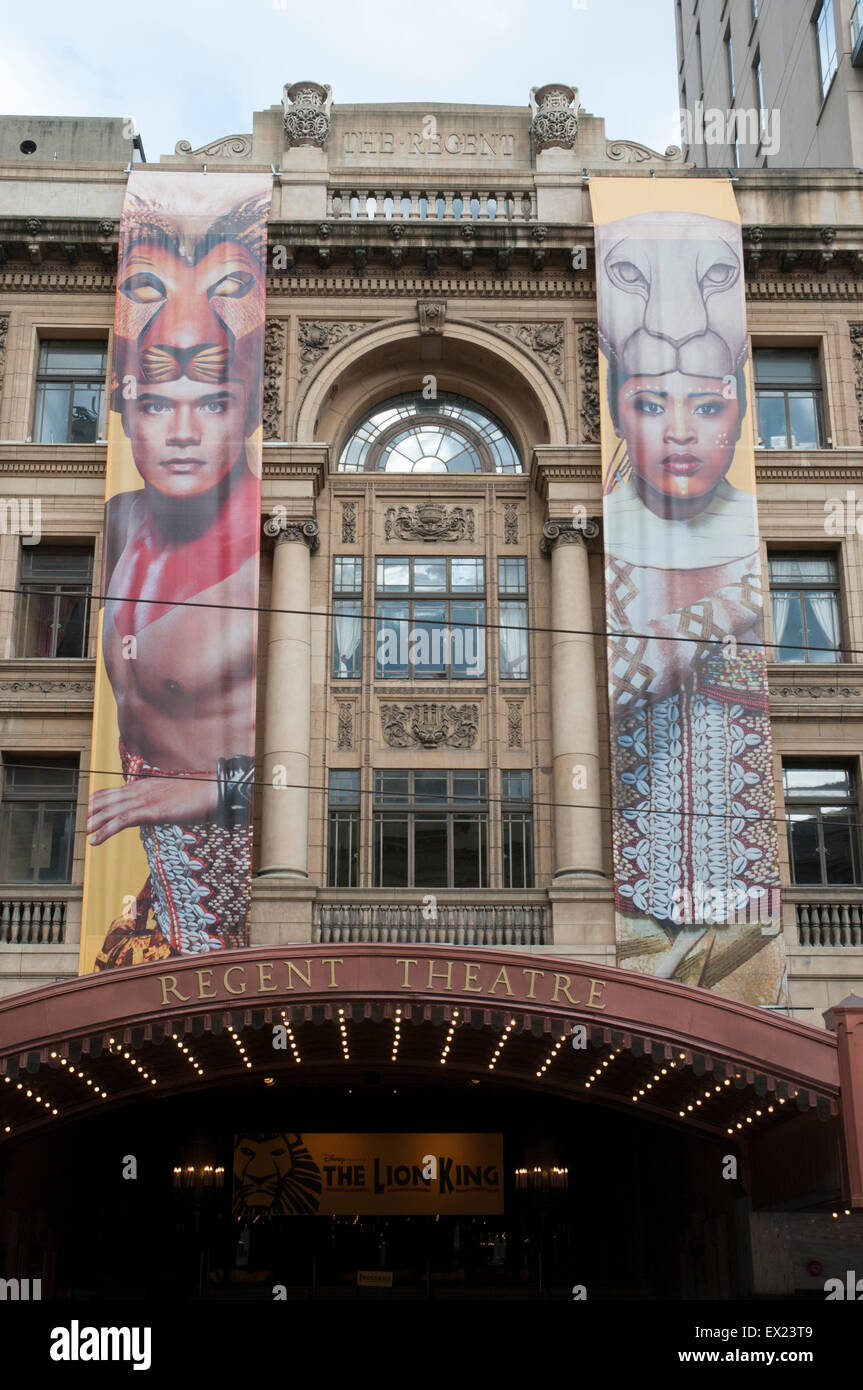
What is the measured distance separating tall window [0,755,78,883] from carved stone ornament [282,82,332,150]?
13.6 m

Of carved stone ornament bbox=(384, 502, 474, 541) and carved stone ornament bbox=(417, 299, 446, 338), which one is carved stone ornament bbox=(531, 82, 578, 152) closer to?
carved stone ornament bbox=(417, 299, 446, 338)

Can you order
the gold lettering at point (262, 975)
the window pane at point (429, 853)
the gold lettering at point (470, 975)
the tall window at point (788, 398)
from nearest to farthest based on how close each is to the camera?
the gold lettering at point (262, 975)
the gold lettering at point (470, 975)
the window pane at point (429, 853)
the tall window at point (788, 398)

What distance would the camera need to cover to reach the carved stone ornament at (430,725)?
29.2 meters

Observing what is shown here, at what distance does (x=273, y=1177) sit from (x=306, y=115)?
69.3 feet

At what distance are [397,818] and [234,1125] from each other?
267 inches

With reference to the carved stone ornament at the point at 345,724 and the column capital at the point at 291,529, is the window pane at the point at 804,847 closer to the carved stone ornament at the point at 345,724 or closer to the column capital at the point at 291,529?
the carved stone ornament at the point at 345,724

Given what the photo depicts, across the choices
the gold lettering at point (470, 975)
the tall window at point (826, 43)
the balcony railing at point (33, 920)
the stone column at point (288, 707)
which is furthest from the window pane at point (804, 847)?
the tall window at point (826, 43)

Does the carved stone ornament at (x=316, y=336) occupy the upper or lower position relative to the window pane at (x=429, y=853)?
upper

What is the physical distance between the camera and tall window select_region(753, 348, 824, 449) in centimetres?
3092

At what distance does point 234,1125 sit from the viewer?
1166 inches

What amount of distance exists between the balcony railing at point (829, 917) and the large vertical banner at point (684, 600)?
1070 millimetres

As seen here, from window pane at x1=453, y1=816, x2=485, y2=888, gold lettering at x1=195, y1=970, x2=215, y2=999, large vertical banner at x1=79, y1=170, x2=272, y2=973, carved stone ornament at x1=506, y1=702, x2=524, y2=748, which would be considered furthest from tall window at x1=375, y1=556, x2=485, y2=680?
gold lettering at x1=195, y1=970, x2=215, y2=999

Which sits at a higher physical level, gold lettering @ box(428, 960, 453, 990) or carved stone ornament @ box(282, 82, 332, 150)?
carved stone ornament @ box(282, 82, 332, 150)

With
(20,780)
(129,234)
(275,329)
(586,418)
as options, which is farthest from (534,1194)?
(129,234)
